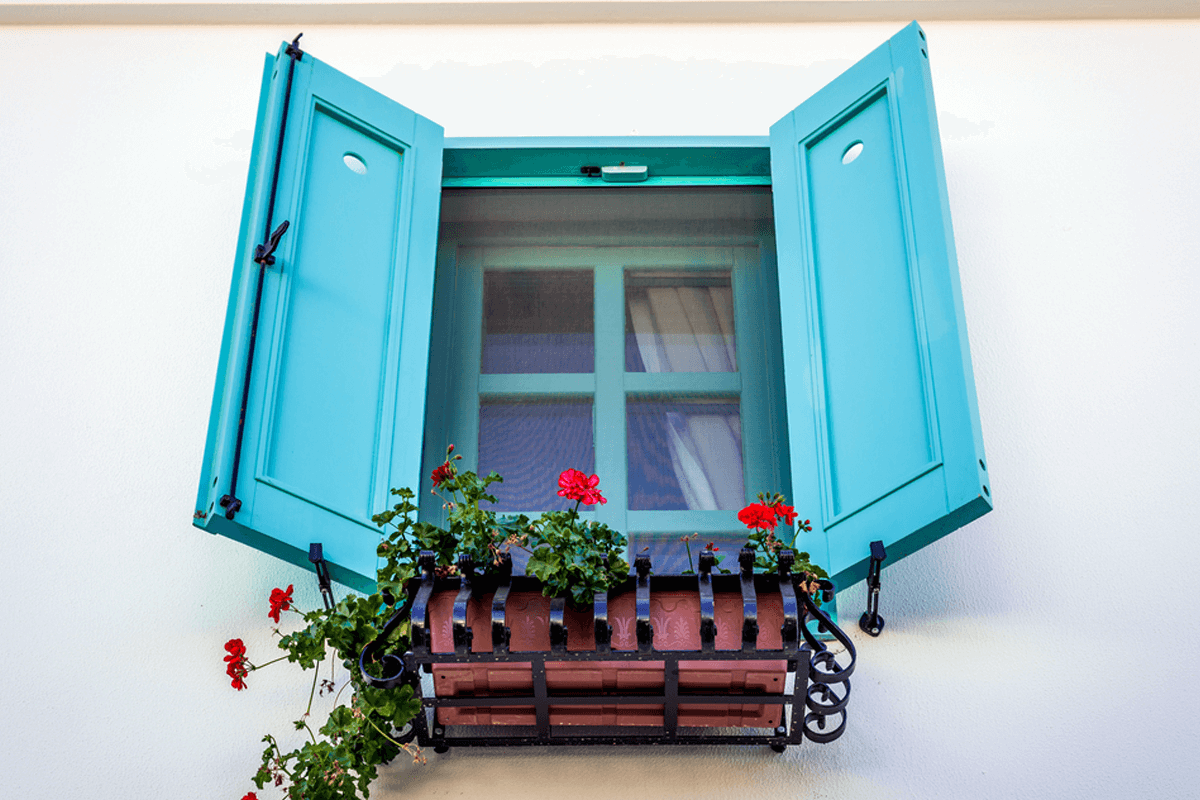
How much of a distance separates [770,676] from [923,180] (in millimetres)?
1074

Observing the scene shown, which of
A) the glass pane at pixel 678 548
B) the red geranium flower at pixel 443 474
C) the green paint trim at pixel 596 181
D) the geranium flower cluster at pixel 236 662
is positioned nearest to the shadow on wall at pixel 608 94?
the green paint trim at pixel 596 181

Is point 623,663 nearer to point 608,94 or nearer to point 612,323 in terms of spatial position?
point 612,323

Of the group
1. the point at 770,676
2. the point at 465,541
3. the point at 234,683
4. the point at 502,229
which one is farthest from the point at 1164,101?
the point at 234,683

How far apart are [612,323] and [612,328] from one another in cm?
1

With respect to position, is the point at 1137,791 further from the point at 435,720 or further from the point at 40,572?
the point at 40,572

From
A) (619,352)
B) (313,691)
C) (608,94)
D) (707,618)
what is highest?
(608,94)

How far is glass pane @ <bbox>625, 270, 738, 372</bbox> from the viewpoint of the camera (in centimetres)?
256

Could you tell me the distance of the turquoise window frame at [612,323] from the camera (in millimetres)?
2412

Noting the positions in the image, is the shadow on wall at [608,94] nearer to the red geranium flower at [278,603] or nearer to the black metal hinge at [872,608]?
the black metal hinge at [872,608]

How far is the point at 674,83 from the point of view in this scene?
309 cm

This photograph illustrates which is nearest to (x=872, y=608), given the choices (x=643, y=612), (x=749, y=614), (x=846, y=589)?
(x=846, y=589)

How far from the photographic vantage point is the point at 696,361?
256cm

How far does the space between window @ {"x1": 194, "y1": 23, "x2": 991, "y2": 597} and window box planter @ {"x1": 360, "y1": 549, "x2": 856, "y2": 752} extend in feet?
0.96

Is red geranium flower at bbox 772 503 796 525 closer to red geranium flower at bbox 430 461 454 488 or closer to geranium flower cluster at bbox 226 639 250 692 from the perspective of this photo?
red geranium flower at bbox 430 461 454 488
